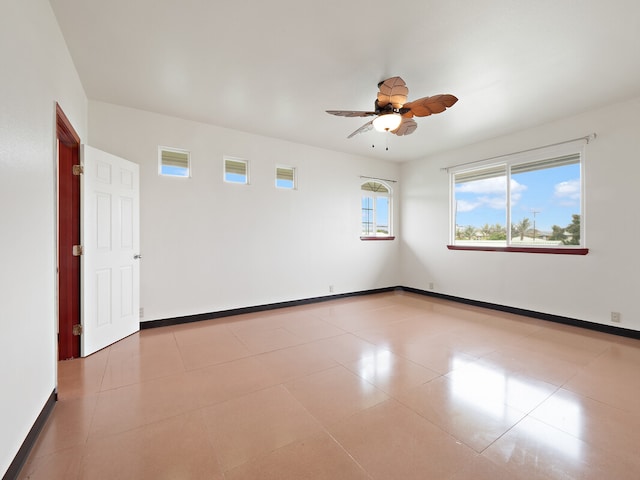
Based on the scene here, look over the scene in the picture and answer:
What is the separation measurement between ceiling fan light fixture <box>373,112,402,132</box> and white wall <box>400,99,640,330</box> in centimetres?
279

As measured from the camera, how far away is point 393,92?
8.64ft

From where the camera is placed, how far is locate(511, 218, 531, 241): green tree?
14.5ft

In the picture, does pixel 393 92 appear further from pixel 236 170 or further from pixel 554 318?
pixel 554 318

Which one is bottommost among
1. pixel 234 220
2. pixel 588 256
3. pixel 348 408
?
pixel 348 408

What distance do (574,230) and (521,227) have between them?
645 mm

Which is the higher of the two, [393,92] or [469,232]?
[393,92]

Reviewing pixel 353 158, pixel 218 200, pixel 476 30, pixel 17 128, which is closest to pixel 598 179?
pixel 476 30

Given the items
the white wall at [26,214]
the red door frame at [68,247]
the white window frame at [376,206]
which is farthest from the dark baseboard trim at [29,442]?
the white window frame at [376,206]

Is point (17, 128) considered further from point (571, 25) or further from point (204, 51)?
point (571, 25)

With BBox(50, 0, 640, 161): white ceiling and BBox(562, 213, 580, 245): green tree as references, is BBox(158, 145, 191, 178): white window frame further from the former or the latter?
BBox(562, 213, 580, 245): green tree

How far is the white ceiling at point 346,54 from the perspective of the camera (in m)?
2.07

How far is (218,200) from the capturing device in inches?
167

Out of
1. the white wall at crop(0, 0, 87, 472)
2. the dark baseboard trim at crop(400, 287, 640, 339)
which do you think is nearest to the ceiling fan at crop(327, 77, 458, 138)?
the white wall at crop(0, 0, 87, 472)

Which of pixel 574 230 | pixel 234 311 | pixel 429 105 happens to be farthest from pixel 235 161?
pixel 574 230
